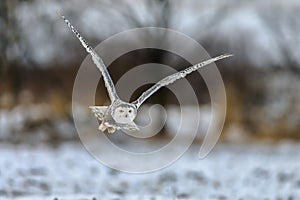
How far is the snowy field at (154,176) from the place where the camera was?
6895mm

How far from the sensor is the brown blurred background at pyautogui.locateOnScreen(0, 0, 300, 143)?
13.4 metres

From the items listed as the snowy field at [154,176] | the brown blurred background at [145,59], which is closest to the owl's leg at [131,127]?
the snowy field at [154,176]

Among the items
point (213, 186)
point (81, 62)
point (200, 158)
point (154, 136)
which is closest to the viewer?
point (213, 186)

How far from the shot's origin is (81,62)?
51.4ft

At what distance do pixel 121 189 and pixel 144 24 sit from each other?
6560 millimetres

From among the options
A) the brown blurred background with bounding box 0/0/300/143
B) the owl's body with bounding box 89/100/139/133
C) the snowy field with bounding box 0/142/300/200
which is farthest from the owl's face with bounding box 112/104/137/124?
the brown blurred background with bounding box 0/0/300/143

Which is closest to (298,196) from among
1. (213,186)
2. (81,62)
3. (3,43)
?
(213,186)

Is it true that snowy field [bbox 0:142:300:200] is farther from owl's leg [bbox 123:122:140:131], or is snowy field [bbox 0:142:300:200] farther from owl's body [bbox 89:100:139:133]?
owl's leg [bbox 123:122:140:131]

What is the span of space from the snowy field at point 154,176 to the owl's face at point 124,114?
224 centimetres

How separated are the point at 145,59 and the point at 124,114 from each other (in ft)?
32.2

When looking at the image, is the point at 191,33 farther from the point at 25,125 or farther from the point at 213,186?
the point at 213,186

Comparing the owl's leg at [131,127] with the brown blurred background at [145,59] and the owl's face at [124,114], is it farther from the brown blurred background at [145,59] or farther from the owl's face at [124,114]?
the brown blurred background at [145,59]

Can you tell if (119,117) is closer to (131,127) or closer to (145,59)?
(131,127)

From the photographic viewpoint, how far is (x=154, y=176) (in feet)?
27.8
